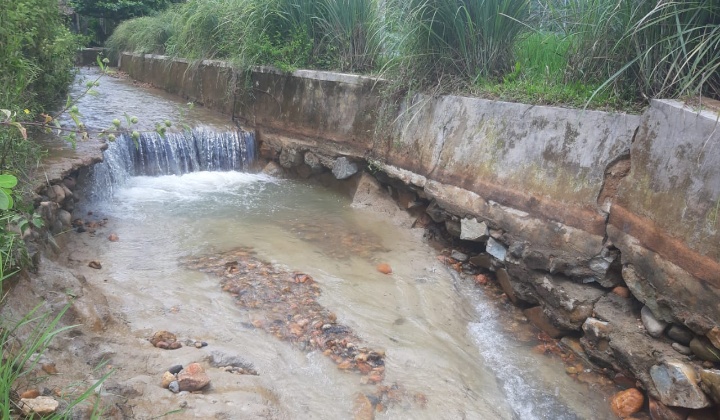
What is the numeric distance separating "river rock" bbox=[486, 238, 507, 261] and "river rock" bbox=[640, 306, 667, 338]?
1093 mm

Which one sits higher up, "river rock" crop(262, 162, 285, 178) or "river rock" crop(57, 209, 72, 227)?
"river rock" crop(57, 209, 72, 227)

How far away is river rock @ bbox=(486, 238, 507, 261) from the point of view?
411 cm

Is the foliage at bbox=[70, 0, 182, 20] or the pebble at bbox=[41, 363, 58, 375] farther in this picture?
the foliage at bbox=[70, 0, 182, 20]

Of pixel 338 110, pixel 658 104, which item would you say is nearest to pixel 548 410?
pixel 658 104

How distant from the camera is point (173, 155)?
6.67m

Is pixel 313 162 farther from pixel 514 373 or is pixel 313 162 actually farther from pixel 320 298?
pixel 514 373

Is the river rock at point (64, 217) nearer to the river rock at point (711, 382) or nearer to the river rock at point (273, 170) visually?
the river rock at point (273, 170)

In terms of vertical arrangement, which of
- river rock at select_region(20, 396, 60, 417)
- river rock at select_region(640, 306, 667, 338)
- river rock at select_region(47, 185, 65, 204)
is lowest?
river rock at select_region(640, 306, 667, 338)

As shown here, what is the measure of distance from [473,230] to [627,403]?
172 cm

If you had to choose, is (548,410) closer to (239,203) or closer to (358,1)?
(239,203)

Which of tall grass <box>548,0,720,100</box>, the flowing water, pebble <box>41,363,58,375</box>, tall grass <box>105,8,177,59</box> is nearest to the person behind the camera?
pebble <box>41,363,58,375</box>

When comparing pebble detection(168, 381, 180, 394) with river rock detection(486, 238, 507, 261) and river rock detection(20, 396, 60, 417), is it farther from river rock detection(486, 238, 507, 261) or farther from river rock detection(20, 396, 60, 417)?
river rock detection(486, 238, 507, 261)

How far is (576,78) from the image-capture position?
4121mm

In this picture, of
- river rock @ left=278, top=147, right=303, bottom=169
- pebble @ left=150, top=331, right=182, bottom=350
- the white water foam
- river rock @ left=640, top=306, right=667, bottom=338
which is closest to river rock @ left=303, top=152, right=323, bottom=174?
river rock @ left=278, top=147, right=303, bottom=169
